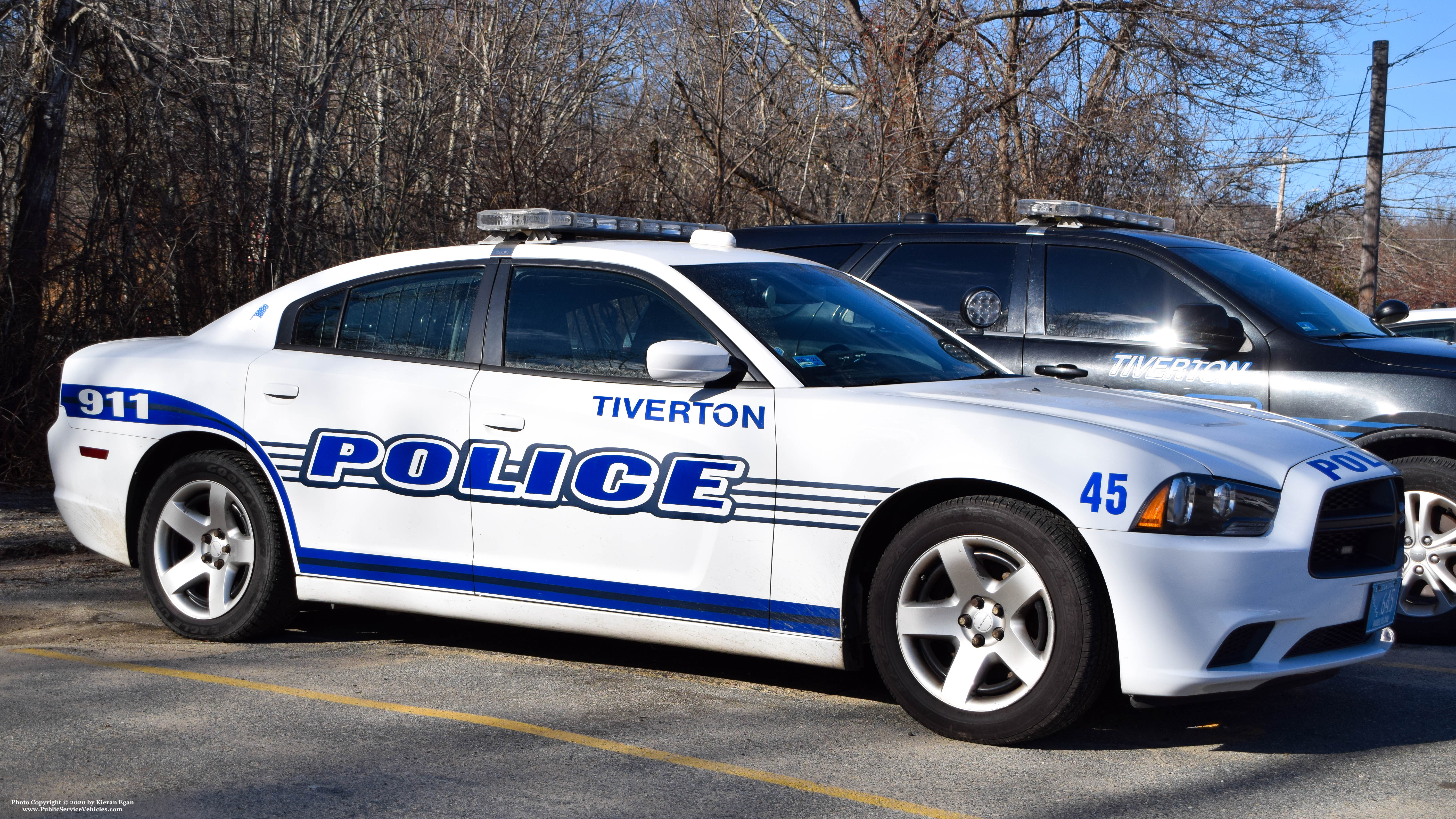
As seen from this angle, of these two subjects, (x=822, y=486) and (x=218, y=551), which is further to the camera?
(x=218, y=551)

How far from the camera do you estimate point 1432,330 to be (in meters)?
12.3

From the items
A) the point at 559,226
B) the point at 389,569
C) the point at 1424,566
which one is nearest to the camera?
the point at 389,569

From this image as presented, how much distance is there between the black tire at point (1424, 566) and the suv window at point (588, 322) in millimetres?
3509

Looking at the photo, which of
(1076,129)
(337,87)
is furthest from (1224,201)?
(337,87)

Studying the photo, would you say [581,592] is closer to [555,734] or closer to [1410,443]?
[555,734]

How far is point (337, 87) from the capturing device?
13047 millimetres

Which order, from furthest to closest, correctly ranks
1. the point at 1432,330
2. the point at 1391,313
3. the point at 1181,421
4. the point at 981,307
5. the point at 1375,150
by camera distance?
the point at 1375,150
the point at 1432,330
the point at 1391,313
the point at 981,307
the point at 1181,421

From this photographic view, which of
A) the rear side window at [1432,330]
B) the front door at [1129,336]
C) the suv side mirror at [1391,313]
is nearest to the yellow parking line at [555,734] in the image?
the front door at [1129,336]

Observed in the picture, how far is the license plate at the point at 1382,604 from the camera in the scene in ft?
14.2

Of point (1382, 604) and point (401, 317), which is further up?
point (401, 317)

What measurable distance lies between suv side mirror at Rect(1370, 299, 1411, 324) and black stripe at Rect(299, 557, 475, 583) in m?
5.31

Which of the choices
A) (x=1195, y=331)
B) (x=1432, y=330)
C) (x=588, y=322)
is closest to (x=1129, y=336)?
(x=1195, y=331)

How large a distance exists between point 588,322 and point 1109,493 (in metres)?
2.05

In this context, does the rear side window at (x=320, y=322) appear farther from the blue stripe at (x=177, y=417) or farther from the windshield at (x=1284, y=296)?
the windshield at (x=1284, y=296)
